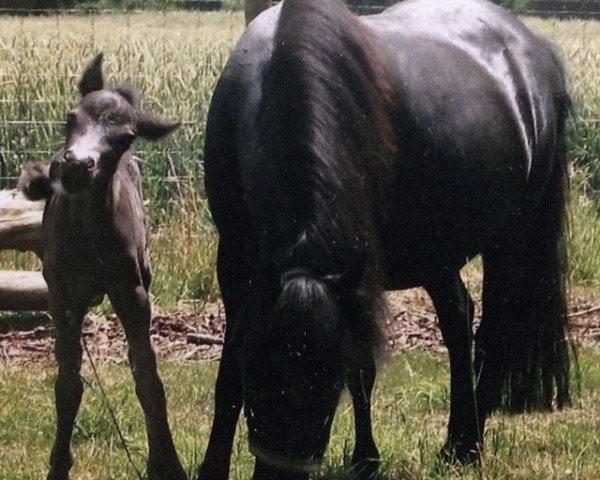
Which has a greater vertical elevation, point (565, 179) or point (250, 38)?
point (250, 38)

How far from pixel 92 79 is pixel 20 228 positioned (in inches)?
100

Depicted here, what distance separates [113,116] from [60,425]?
112 centimetres

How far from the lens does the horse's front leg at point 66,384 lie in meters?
4.31

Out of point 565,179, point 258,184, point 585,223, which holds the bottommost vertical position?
point 585,223

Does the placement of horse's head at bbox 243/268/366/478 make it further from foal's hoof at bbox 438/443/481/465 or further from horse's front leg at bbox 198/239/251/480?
foal's hoof at bbox 438/443/481/465

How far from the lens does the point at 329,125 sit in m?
3.69

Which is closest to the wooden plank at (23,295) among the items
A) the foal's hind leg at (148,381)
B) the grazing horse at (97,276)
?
the grazing horse at (97,276)

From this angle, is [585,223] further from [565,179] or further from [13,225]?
[13,225]

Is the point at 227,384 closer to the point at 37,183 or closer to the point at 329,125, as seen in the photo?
the point at 37,183

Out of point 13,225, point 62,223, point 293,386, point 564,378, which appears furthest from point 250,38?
point 13,225

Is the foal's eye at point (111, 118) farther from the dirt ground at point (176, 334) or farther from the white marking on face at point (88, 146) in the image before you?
the dirt ground at point (176, 334)

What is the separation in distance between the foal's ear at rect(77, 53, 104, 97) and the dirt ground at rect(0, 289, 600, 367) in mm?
2412

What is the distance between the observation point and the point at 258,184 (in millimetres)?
3734

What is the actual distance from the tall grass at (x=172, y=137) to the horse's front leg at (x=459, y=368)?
258cm
